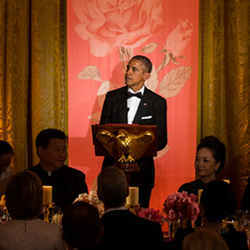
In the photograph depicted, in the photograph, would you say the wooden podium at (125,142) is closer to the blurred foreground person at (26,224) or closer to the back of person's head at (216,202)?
the back of person's head at (216,202)

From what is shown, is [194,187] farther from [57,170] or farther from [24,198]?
[24,198]

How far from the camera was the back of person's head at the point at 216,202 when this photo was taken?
116 inches

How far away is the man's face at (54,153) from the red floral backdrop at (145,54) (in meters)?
1.56

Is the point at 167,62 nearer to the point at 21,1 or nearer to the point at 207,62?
the point at 207,62

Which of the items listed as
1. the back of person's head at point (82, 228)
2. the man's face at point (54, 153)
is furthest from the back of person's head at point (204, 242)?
the man's face at point (54, 153)

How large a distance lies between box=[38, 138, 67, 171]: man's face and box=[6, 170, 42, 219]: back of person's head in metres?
2.15

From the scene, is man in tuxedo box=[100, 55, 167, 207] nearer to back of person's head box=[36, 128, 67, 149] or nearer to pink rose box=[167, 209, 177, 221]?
back of person's head box=[36, 128, 67, 149]

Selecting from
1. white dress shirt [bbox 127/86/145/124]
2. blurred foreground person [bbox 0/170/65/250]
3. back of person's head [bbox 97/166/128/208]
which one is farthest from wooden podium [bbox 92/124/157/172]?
blurred foreground person [bbox 0/170/65/250]

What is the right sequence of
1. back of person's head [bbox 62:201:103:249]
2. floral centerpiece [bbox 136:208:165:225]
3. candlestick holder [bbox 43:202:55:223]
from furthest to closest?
1. candlestick holder [bbox 43:202:55:223]
2. floral centerpiece [bbox 136:208:165:225]
3. back of person's head [bbox 62:201:103:249]

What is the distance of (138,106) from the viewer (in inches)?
260

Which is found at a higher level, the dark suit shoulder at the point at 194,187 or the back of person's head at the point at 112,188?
the back of person's head at the point at 112,188

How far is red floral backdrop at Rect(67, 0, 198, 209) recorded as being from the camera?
6.62 metres

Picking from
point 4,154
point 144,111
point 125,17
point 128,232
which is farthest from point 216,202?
point 125,17

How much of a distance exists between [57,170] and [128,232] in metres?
2.36
